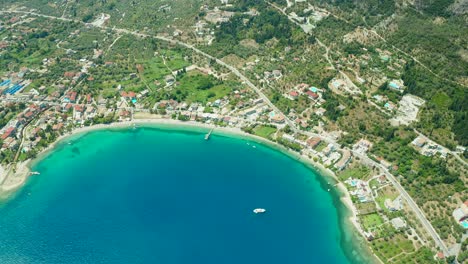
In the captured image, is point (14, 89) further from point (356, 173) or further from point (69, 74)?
point (356, 173)

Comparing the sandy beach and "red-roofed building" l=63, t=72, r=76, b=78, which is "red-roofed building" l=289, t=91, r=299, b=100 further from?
"red-roofed building" l=63, t=72, r=76, b=78

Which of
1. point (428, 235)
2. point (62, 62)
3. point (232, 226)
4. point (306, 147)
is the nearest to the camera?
point (428, 235)

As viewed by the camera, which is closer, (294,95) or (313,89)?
(294,95)

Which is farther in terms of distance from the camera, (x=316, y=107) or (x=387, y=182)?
(x=316, y=107)

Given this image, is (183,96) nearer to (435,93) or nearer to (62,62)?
(62,62)

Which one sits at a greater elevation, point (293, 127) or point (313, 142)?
point (293, 127)

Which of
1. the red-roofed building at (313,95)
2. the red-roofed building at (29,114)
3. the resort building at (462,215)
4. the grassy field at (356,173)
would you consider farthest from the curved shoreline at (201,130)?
the red-roofed building at (313,95)

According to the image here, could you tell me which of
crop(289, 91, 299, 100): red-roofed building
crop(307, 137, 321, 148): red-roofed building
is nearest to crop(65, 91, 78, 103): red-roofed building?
crop(289, 91, 299, 100): red-roofed building

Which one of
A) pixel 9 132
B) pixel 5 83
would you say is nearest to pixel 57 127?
pixel 9 132

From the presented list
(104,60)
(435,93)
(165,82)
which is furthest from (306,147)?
(104,60)
